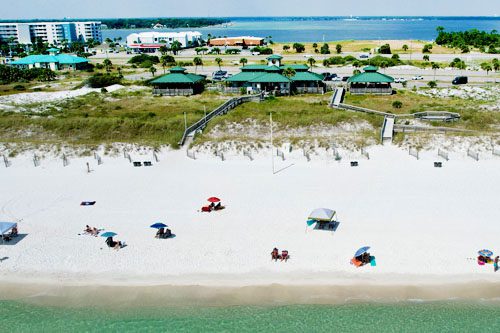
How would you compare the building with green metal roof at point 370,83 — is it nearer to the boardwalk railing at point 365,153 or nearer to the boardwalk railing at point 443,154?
the boardwalk railing at point 365,153

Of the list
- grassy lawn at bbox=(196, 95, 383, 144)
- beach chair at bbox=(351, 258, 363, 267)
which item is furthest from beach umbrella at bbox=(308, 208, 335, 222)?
grassy lawn at bbox=(196, 95, 383, 144)

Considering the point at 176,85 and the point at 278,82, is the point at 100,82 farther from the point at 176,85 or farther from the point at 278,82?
the point at 278,82

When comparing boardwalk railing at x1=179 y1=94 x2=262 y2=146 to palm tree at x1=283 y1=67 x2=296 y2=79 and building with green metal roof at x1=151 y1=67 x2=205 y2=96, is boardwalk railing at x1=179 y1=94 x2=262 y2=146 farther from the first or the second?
building with green metal roof at x1=151 y1=67 x2=205 y2=96

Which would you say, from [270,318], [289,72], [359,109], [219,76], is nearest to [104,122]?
[359,109]

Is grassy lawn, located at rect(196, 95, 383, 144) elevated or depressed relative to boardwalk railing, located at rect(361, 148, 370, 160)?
elevated

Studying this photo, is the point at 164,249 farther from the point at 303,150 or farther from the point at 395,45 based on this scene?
the point at 395,45

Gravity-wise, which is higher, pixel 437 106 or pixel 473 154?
pixel 437 106
